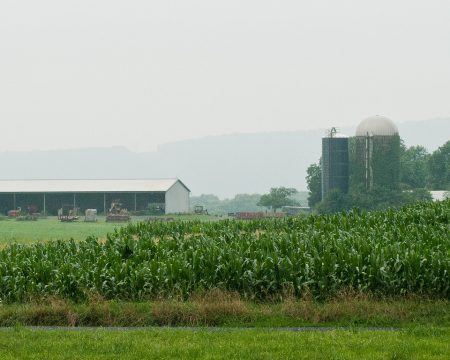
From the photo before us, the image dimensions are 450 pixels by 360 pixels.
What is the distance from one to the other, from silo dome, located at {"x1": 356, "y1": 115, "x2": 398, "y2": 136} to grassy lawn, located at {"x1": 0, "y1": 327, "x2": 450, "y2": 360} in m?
72.6

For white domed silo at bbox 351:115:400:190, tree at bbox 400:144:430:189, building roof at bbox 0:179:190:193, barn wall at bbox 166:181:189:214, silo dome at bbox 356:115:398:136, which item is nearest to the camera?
building roof at bbox 0:179:190:193

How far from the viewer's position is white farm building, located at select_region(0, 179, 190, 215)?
80.2m

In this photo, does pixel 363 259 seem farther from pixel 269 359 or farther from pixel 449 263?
pixel 269 359

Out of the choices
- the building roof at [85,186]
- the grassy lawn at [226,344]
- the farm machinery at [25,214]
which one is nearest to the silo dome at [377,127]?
the building roof at [85,186]

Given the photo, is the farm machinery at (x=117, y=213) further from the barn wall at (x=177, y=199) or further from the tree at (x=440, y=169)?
the tree at (x=440, y=169)

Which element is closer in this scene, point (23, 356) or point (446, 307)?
point (23, 356)

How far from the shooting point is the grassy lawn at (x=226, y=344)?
1159 cm

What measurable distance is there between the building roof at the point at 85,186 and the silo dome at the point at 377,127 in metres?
20.7

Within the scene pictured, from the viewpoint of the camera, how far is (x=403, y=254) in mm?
19094

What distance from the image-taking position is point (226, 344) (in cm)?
1225

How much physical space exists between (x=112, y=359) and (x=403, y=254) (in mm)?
9714

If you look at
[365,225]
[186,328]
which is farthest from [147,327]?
[365,225]

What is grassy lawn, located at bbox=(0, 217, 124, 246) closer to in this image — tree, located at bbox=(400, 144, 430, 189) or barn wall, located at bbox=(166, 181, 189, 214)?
barn wall, located at bbox=(166, 181, 189, 214)

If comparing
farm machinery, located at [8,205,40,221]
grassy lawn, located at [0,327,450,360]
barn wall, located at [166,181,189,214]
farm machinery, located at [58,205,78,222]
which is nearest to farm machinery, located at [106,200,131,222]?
farm machinery, located at [58,205,78,222]
